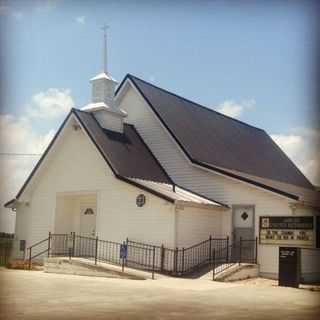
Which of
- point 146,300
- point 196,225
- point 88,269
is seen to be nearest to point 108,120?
point 196,225

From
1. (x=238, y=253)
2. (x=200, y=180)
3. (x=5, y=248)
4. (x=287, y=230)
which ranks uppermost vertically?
(x=200, y=180)

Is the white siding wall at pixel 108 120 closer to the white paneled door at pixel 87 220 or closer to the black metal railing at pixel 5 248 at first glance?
the white paneled door at pixel 87 220

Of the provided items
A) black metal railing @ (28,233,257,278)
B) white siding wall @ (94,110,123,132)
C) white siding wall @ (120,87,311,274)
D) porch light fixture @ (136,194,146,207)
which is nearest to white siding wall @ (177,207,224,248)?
black metal railing @ (28,233,257,278)

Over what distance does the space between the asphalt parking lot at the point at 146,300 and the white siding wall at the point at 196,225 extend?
4.58m

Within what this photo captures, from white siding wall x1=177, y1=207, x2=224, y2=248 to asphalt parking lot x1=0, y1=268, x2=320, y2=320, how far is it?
4585 mm

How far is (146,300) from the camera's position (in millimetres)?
13516

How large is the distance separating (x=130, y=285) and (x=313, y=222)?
9089mm

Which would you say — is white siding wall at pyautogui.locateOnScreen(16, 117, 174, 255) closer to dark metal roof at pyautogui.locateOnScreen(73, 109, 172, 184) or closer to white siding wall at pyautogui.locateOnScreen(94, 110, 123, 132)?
dark metal roof at pyautogui.locateOnScreen(73, 109, 172, 184)

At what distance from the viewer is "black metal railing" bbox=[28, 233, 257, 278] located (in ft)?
74.5

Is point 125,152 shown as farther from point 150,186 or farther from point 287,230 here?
point 287,230

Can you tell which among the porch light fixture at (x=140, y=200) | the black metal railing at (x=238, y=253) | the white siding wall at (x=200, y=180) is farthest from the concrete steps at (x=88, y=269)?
the white siding wall at (x=200, y=180)

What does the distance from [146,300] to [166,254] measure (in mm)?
9439

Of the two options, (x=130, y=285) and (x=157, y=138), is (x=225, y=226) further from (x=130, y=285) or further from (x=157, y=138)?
(x=130, y=285)

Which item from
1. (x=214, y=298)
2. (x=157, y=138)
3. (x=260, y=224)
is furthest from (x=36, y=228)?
(x=214, y=298)
